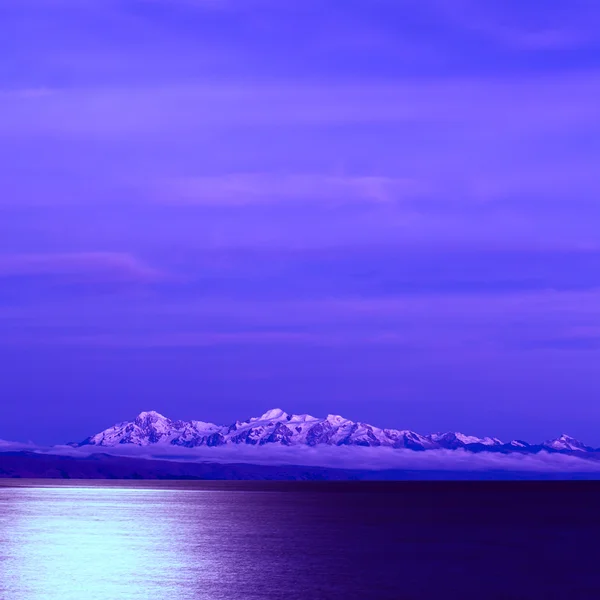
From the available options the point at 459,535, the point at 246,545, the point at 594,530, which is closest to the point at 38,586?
the point at 246,545

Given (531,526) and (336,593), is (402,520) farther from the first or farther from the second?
(336,593)

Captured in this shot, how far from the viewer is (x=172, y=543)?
112 meters

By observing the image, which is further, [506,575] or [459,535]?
[459,535]

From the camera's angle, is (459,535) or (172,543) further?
(459,535)

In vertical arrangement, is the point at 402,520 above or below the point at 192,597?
above

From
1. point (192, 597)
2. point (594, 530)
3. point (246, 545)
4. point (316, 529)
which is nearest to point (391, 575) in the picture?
point (192, 597)

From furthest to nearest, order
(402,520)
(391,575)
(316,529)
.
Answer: (402,520), (316,529), (391,575)

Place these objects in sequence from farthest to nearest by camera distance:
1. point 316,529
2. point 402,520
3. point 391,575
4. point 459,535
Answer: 1. point 402,520
2. point 316,529
3. point 459,535
4. point 391,575

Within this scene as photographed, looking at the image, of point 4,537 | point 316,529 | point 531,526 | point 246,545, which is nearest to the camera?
point 246,545

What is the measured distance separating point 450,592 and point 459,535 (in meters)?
62.1

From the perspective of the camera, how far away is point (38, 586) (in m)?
69.8

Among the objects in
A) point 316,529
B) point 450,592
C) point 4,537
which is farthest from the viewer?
point 316,529

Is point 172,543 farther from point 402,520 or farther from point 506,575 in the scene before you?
point 402,520

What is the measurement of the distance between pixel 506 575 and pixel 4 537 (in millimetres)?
61906
